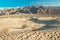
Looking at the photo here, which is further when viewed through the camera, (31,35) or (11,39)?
(31,35)

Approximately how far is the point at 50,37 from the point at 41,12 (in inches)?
2539

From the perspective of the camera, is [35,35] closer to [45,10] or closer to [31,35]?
[31,35]

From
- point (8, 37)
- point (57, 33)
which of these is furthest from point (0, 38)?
point (57, 33)

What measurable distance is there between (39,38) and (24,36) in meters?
1.06

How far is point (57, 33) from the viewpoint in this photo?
15438 mm

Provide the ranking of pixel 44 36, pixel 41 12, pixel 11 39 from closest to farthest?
pixel 11 39, pixel 44 36, pixel 41 12

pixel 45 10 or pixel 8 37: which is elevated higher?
pixel 8 37

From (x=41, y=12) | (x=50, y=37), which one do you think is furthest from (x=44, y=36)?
(x=41, y=12)

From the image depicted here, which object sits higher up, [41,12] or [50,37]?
[50,37]

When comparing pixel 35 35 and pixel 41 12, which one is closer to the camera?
pixel 35 35

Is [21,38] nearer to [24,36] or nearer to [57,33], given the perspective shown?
[24,36]

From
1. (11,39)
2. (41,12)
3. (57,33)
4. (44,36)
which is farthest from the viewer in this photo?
(41,12)

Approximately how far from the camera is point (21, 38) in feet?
45.4

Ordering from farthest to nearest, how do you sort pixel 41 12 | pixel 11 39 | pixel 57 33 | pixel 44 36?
pixel 41 12
pixel 57 33
pixel 44 36
pixel 11 39
